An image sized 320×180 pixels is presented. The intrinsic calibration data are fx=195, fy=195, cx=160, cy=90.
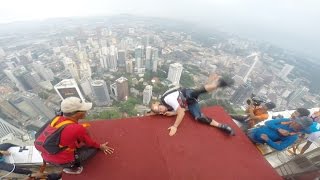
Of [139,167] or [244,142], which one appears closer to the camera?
[139,167]

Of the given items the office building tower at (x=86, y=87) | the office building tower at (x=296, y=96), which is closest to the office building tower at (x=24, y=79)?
the office building tower at (x=86, y=87)

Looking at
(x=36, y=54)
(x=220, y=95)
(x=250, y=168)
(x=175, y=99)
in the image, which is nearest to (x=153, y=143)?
(x=175, y=99)

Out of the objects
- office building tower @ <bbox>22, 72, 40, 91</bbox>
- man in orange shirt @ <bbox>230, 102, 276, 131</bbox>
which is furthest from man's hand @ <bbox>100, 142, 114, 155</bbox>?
office building tower @ <bbox>22, 72, 40, 91</bbox>

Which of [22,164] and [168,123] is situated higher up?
[168,123]

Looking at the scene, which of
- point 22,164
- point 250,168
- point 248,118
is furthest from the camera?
point 248,118

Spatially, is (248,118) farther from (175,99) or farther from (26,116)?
(26,116)

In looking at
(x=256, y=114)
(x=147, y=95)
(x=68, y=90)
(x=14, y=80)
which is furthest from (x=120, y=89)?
(x=256, y=114)

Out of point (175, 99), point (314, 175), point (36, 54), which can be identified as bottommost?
point (36, 54)

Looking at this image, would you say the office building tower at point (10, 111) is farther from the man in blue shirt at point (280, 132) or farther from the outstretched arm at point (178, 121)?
the man in blue shirt at point (280, 132)
